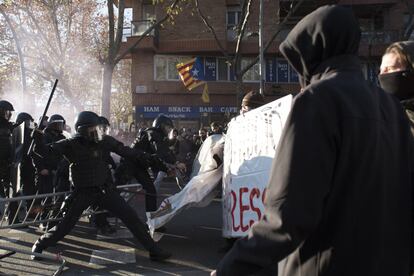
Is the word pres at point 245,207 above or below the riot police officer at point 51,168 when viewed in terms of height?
below

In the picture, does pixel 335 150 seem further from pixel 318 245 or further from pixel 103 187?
pixel 103 187

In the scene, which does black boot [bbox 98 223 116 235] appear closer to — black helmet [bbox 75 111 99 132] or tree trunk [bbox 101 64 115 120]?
black helmet [bbox 75 111 99 132]

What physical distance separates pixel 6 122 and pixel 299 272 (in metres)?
7.85

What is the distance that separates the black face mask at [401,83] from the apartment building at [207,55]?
80.4 feet

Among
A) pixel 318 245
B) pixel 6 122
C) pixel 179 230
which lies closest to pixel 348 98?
pixel 318 245

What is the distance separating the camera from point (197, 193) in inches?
235

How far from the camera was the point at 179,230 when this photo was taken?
24.7 ft

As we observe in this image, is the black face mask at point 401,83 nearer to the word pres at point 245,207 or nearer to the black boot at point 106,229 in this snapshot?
the word pres at point 245,207

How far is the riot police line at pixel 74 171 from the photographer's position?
5805mm

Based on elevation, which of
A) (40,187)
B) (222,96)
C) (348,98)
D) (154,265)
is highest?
(222,96)

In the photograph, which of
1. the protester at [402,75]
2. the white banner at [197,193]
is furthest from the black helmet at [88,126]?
the protester at [402,75]

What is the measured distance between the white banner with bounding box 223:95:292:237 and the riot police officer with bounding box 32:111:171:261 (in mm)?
1035

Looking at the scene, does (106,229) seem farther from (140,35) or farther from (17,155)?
(140,35)

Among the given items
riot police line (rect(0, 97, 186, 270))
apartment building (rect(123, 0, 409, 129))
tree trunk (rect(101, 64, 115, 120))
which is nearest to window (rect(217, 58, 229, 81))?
apartment building (rect(123, 0, 409, 129))
